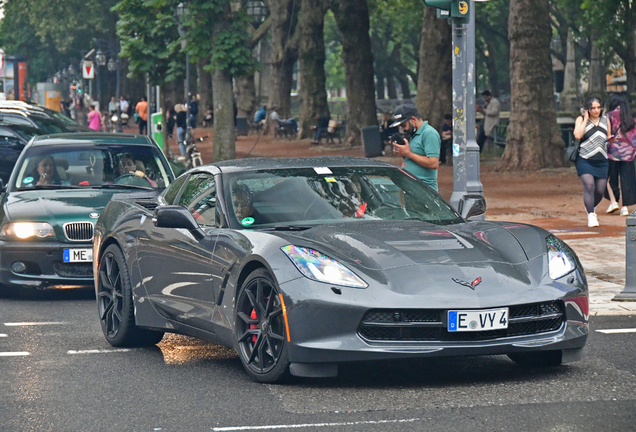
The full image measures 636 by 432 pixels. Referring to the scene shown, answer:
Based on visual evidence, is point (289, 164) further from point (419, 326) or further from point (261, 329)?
point (419, 326)

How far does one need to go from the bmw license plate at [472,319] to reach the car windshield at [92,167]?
5865 mm

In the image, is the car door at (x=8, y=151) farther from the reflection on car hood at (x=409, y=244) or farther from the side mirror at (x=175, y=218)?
the reflection on car hood at (x=409, y=244)

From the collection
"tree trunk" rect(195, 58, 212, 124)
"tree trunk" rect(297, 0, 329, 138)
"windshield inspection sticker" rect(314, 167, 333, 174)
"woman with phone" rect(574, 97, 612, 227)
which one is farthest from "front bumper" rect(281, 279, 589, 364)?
"tree trunk" rect(195, 58, 212, 124)

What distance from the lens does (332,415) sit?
17.9ft

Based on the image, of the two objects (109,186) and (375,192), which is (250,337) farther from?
(109,186)

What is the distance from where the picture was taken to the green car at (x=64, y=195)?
10.2m

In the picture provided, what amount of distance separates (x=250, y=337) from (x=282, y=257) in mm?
572

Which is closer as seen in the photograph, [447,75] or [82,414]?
[82,414]

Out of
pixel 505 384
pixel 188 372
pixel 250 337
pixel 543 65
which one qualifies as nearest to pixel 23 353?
pixel 188 372

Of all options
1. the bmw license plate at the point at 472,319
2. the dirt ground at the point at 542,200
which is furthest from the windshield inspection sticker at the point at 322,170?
the dirt ground at the point at 542,200

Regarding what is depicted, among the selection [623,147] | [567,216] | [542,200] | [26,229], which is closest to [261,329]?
[26,229]

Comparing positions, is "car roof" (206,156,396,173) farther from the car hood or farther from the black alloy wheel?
the car hood

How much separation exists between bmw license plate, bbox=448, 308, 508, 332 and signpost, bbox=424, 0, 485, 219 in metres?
6.45

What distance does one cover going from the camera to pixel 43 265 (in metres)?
10.2
